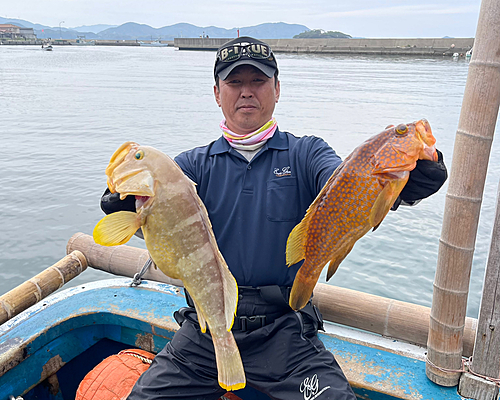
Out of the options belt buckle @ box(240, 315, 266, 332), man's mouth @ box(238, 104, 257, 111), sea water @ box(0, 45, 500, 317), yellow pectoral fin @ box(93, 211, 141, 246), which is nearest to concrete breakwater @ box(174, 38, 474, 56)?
sea water @ box(0, 45, 500, 317)

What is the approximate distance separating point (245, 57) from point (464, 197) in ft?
5.70

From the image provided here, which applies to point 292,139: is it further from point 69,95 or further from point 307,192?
point 69,95

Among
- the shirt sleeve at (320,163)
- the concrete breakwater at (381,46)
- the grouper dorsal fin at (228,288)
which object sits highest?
the concrete breakwater at (381,46)

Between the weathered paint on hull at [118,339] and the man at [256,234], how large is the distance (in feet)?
1.77

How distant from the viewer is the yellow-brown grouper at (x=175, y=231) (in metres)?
1.97

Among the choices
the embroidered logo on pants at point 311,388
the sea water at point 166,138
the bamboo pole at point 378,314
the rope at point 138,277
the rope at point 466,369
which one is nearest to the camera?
the embroidered logo on pants at point 311,388

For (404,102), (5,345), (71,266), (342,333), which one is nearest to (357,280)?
(342,333)

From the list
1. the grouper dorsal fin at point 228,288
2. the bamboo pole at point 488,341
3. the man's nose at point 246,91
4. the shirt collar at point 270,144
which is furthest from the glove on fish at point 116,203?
the bamboo pole at point 488,341

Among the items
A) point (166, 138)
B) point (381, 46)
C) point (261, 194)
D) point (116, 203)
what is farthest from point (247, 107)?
point (381, 46)

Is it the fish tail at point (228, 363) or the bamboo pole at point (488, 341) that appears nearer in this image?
the fish tail at point (228, 363)

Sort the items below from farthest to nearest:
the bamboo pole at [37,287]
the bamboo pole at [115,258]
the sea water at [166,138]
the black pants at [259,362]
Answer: the sea water at [166,138], the bamboo pole at [115,258], the bamboo pole at [37,287], the black pants at [259,362]

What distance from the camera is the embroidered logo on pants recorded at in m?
2.50

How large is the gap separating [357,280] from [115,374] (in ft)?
18.5

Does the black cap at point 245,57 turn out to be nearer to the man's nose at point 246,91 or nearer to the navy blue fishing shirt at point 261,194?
the man's nose at point 246,91
